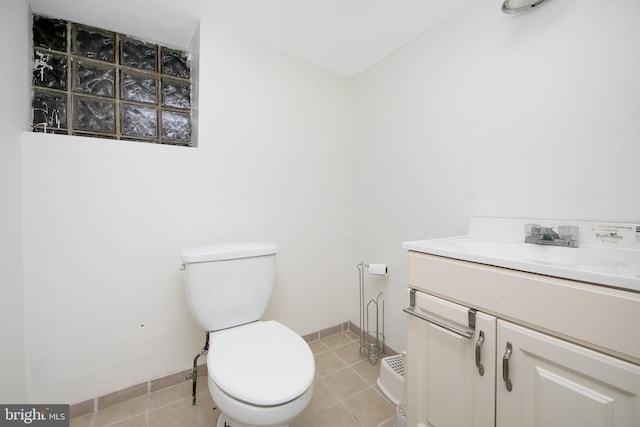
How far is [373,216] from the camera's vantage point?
1.83 m

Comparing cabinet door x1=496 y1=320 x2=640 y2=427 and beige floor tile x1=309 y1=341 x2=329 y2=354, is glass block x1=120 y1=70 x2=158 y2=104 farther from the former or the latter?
cabinet door x1=496 y1=320 x2=640 y2=427

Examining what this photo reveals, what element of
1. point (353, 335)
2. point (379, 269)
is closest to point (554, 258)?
point (379, 269)

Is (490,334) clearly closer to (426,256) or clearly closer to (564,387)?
(564,387)

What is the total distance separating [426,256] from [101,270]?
149 cm

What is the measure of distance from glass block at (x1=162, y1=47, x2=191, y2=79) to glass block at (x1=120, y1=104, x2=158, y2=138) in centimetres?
28

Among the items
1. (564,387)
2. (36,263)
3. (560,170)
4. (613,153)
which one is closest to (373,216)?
(560,170)

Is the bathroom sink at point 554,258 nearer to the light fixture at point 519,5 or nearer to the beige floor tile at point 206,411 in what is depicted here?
the light fixture at point 519,5

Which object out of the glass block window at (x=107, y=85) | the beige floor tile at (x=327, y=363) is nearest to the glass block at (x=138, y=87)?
the glass block window at (x=107, y=85)

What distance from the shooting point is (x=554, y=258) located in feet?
2.95

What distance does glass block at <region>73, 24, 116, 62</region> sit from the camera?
1405 mm

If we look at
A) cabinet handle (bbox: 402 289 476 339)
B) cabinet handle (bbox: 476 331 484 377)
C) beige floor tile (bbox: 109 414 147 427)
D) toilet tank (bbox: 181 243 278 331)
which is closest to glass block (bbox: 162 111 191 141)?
toilet tank (bbox: 181 243 278 331)

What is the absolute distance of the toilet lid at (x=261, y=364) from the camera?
0.83m

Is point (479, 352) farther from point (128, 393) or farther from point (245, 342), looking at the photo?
point (128, 393)

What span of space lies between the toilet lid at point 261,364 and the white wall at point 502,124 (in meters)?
0.83
